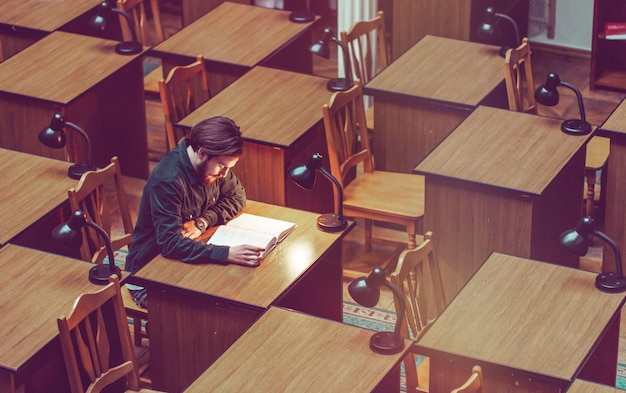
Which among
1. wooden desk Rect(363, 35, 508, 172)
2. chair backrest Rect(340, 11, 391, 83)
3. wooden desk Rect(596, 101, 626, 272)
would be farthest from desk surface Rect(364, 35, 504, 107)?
wooden desk Rect(596, 101, 626, 272)

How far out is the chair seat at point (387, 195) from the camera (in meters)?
6.31

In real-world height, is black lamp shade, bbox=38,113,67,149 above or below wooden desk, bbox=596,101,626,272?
above

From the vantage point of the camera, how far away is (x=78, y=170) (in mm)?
5961

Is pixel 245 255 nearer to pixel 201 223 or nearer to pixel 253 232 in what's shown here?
pixel 253 232

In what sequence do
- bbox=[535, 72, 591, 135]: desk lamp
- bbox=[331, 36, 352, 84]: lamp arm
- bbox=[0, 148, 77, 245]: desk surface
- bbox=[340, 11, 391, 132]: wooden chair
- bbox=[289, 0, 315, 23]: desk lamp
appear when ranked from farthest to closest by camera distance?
1. bbox=[289, 0, 315, 23]: desk lamp
2. bbox=[340, 11, 391, 132]: wooden chair
3. bbox=[331, 36, 352, 84]: lamp arm
4. bbox=[535, 72, 591, 135]: desk lamp
5. bbox=[0, 148, 77, 245]: desk surface

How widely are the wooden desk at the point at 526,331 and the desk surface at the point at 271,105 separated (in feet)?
5.37

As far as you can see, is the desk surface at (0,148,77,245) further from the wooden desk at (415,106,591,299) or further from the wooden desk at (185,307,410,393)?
the wooden desk at (415,106,591,299)

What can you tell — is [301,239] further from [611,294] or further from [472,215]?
[611,294]

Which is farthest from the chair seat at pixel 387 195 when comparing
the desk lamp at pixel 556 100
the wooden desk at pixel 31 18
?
the wooden desk at pixel 31 18

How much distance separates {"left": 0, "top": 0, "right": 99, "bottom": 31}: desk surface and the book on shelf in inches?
132

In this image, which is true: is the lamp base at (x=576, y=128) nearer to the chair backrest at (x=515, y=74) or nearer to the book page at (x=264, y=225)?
the chair backrest at (x=515, y=74)

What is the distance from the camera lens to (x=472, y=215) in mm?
5871

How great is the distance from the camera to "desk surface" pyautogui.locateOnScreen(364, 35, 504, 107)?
21.8ft

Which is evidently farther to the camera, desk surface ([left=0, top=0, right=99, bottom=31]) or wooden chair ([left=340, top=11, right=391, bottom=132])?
desk surface ([left=0, top=0, right=99, bottom=31])
